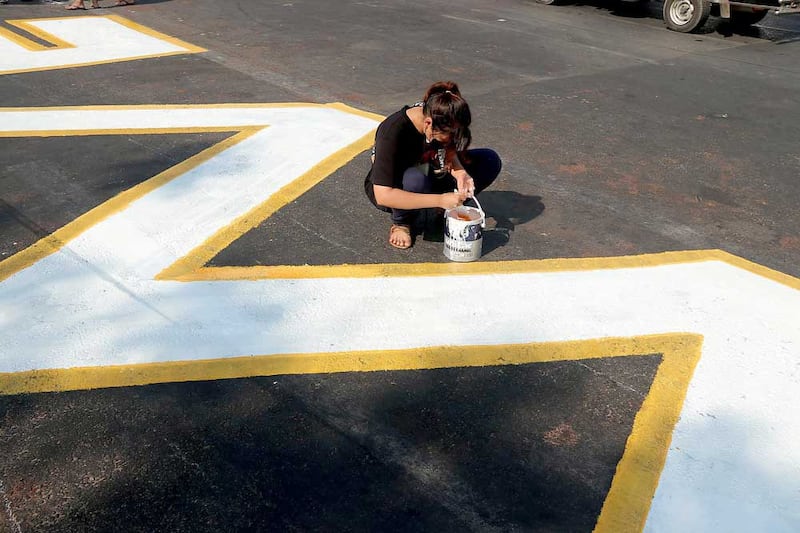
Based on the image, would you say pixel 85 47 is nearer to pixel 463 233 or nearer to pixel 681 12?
pixel 463 233

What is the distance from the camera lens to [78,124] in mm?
6742

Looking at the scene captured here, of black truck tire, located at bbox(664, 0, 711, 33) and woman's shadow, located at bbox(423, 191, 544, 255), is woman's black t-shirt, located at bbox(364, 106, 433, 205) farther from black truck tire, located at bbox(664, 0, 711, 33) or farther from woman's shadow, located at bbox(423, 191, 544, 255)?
black truck tire, located at bbox(664, 0, 711, 33)

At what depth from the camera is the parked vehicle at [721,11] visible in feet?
34.9

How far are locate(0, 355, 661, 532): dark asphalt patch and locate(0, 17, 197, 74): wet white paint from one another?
670cm

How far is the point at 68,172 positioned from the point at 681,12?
9.16 m

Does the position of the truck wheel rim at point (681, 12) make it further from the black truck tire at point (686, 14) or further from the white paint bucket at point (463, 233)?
the white paint bucket at point (463, 233)

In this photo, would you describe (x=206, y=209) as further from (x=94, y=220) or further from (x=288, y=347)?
(x=288, y=347)

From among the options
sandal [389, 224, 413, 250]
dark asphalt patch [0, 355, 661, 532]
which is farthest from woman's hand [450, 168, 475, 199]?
dark asphalt patch [0, 355, 661, 532]

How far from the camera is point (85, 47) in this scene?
9609 millimetres

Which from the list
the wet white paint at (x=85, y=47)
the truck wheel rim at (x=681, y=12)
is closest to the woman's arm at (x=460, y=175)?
the wet white paint at (x=85, y=47)

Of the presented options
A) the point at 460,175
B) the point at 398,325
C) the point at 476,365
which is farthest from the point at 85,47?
the point at 476,365

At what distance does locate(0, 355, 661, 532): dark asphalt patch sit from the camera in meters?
2.74

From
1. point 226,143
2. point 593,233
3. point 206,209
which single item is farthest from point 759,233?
point 226,143

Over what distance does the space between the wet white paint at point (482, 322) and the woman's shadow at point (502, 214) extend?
1.69 ft
